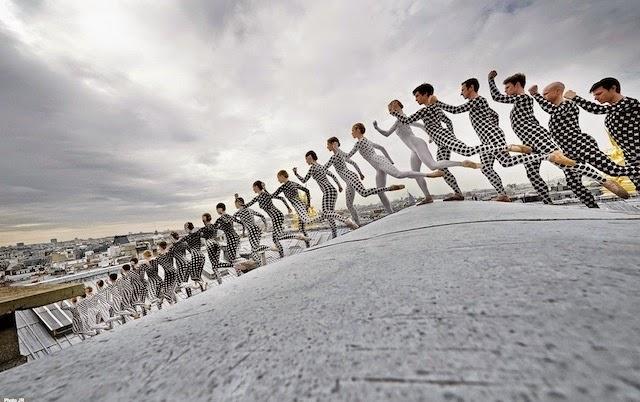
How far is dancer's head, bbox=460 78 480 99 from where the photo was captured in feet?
14.1

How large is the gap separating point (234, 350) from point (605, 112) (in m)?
4.92

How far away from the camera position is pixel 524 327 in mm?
582

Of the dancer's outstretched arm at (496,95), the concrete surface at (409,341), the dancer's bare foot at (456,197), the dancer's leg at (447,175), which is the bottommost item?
the dancer's bare foot at (456,197)

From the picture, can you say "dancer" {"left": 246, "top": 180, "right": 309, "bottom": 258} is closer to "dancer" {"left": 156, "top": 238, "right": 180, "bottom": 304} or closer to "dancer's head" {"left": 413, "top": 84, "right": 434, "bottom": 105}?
"dancer" {"left": 156, "top": 238, "right": 180, "bottom": 304}

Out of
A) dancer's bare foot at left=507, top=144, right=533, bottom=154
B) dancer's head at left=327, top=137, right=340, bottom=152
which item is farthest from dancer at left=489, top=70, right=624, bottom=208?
dancer's head at left=327, top=137, right=340, bottom=152

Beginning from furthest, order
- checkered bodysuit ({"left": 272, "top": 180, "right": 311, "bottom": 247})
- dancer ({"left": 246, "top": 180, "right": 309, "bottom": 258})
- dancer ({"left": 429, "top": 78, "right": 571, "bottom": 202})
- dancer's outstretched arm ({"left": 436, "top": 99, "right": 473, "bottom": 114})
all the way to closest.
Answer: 1. dancer ({"left": 246, "top": 180, "right": 309, "bottom": 258})
2. checkered bodysuit ({"left": 272, "top": 180, "right": 311, "bottom": 247})
3. dancer's outstretched arm ({"left": 436, "top": 99, "right": 473, "bottom": 114})
4. dancer ({"left": 429, "top": 78, "right": 571, "bottom": 202})

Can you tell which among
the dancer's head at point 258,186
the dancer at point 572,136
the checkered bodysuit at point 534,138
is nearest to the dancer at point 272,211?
the dancer's head at point 258,186

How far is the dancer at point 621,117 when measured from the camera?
10.2 feet

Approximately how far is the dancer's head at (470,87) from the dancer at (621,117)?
138cm

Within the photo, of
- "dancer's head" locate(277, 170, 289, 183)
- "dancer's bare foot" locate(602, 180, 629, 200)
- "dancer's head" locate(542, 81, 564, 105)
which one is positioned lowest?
"dancer's bare foot" locate(602, 180, 629, 200)

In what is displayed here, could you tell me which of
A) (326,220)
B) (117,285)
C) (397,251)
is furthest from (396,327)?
(117,285)

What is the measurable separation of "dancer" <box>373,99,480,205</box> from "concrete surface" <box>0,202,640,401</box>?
11.0 ft

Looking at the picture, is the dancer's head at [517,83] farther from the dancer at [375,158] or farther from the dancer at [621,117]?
the dancer at [375,158]

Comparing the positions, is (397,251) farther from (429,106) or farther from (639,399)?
(429,106)
